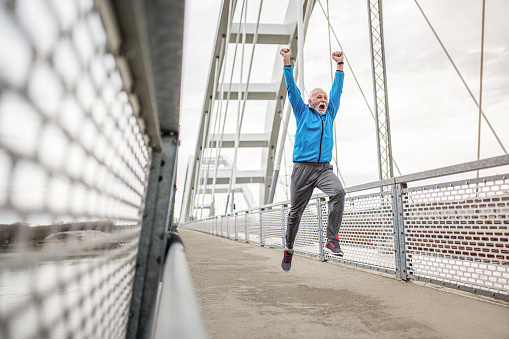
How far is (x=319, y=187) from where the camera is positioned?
3365 millimetres

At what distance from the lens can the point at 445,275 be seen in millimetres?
2840

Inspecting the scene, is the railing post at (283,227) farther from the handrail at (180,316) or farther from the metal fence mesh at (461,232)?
the handrail at (180,316)

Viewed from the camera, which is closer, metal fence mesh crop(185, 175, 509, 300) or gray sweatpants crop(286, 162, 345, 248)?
metal fence mesh crop(185, 175, 509, 300)

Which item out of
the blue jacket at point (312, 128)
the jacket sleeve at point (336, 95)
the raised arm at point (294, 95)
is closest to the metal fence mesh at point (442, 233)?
the blue jacket at point (312, 128)

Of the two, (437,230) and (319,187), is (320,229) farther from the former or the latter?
(437,230)

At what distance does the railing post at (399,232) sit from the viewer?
329cm

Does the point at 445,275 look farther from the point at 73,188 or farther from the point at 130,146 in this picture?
the point at 73,188

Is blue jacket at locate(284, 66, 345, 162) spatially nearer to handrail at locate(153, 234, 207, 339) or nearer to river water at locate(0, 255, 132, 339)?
river water at locate(0, 255, 132, 339)

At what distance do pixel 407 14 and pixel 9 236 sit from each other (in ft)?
42.7

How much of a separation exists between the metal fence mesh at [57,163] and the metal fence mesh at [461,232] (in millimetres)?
2355

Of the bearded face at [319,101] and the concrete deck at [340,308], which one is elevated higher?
the bearded face at [319,101]

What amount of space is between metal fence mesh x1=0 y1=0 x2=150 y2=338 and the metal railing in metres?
2.36

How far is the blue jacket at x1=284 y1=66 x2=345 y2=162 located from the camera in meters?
3.38

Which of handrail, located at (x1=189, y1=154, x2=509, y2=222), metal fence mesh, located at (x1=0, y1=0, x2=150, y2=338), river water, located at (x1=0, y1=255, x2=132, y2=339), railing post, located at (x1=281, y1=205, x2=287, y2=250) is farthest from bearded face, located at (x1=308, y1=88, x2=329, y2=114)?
railing post, located at (x1=281, y1=205, x2=287, y2=250)
